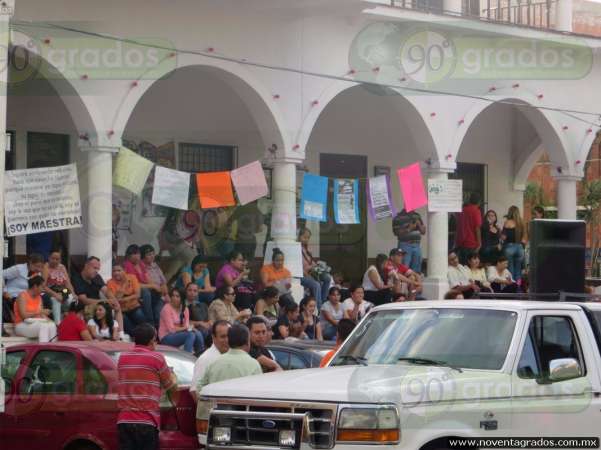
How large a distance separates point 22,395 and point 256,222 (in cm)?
1205

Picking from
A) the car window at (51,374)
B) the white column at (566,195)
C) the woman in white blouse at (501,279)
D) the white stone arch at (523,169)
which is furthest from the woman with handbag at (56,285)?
the white stone arch at (523,169)

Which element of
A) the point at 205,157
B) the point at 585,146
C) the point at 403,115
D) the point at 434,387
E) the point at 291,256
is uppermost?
the point at 403,115

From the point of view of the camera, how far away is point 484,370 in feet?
28.9

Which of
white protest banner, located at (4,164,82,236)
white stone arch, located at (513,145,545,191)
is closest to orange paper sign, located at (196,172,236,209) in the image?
white protest banner, located at (4,164,82,236)

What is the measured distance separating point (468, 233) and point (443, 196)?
2.91m

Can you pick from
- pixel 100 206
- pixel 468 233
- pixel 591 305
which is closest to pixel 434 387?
pixel 591 305

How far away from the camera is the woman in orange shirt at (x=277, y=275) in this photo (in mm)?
18938

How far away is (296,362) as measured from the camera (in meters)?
13.2

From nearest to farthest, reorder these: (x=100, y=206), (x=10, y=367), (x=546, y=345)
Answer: (x=546, y=345) < (x=10, y=367) < (x=100, y=206)

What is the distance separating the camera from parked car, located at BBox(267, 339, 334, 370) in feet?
43.0

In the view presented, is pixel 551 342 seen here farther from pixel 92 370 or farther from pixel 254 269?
pixel 254 269

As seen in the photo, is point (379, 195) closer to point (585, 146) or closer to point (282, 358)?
point (585, 146)

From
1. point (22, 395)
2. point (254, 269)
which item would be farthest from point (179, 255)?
point (22, 395)

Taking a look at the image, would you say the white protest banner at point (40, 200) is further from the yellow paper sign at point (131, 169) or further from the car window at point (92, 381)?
the car window at point (92, 381)
